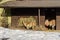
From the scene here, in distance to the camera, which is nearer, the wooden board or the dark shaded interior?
the wooden board

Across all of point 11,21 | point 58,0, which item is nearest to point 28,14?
point 11,21

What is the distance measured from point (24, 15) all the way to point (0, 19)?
54.8 inches

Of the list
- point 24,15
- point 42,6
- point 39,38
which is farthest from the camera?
point 24,15

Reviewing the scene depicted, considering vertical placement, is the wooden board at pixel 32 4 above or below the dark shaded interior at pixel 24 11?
above

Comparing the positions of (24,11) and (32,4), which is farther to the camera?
(24,11)

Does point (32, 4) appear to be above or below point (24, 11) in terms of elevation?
above

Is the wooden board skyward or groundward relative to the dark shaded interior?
skyward

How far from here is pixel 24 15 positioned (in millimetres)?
11789

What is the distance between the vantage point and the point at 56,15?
11.5 m

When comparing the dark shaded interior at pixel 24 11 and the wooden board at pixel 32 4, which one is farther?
the dark shaded interior at pixel 24 11

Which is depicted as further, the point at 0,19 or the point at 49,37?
the point at 0,19

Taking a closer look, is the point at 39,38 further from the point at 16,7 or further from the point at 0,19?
the point at 0,19

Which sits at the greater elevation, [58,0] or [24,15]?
[58,0]

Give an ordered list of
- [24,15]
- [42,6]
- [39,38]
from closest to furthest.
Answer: [39,38]
[42,6]
[24,15]
